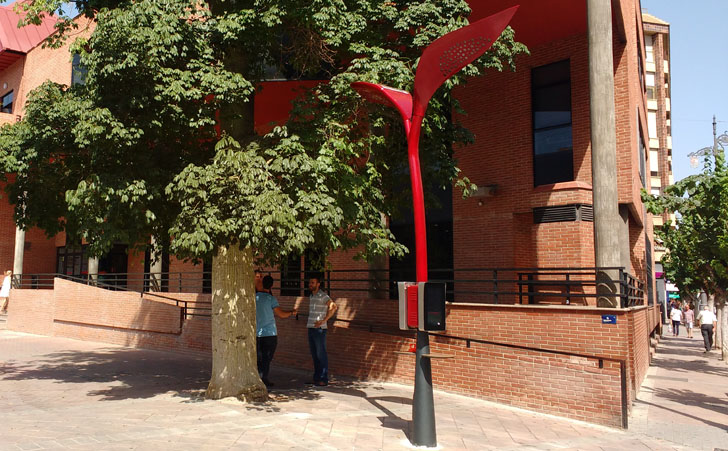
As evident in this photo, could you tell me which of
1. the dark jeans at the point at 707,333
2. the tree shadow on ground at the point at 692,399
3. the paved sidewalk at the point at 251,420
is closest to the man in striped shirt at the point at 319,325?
the paved sidewalk at the point at 251,420

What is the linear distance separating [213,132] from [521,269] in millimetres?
5307

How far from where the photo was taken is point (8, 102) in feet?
105

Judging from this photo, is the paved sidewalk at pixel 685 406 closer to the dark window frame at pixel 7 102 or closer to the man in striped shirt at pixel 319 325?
the man in striped shirt at pixel 319 325

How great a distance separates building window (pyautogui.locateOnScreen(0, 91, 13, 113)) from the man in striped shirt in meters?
28.2

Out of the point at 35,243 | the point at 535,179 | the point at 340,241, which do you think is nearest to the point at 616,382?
the point at 340,241

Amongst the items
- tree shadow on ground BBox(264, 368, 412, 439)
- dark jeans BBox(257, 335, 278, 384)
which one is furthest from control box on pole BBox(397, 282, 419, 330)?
dark jeans BBox(257, 335, 278, 384)

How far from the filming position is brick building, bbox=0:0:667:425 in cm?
895

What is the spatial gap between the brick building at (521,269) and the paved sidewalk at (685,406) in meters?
0.52

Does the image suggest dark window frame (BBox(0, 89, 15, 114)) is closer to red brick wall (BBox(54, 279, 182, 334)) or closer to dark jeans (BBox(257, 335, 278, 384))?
red brick wall (BBox(54, 279, 182, 334))

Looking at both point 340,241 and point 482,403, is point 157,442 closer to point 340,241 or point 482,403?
point 340,241

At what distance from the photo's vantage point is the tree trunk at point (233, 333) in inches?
351

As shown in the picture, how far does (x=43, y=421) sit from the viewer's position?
7484 mm

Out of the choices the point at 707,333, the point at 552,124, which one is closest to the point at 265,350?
the point at 552,124

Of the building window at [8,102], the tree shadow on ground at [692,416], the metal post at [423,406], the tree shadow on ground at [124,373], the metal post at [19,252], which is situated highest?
the building window at [8,102]
